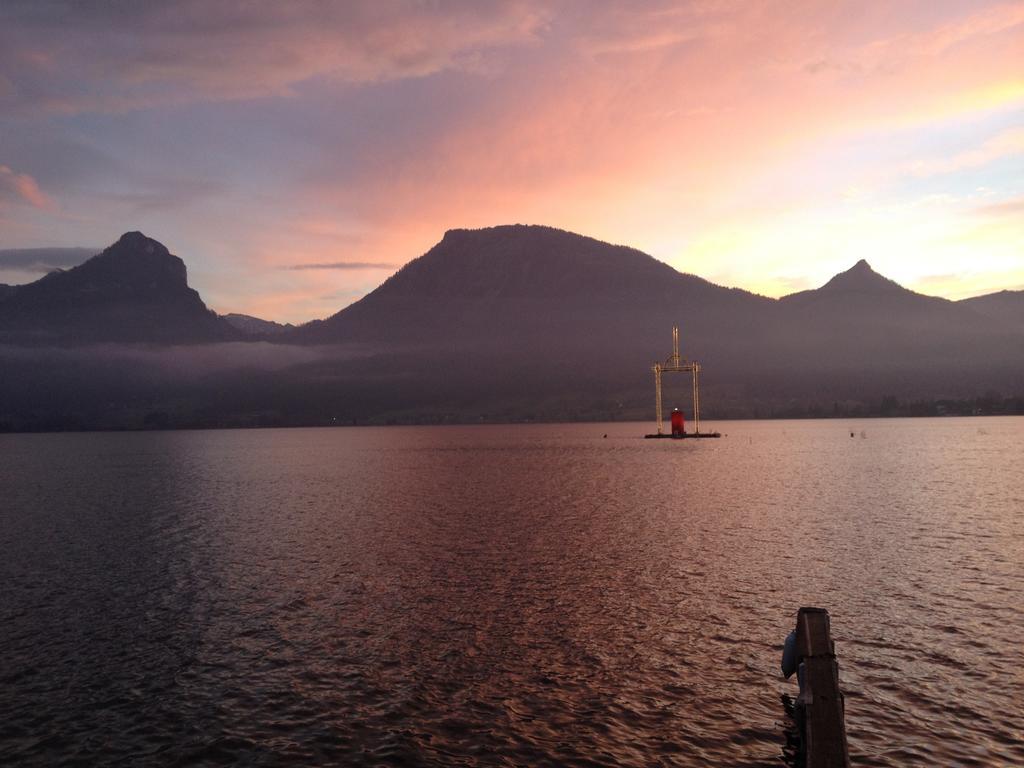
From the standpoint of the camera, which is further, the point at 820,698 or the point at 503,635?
the point at 503,635

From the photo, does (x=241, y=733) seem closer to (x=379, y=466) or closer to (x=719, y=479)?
(x=719, y=479)

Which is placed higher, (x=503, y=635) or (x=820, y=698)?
(x=820, y=698)

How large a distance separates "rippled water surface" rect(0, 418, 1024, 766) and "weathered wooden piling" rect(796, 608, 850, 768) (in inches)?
117

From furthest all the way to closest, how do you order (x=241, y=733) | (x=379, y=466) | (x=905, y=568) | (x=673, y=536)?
(x=379, y=466) < (x=673, y=536) < (x=905, y=568) < (x=241, y=733)

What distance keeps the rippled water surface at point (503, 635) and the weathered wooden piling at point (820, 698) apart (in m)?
2.96

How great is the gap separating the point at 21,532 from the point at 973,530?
81247 millimetres

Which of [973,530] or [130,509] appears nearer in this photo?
[973,530]

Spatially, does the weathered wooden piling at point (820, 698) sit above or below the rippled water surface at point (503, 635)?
above

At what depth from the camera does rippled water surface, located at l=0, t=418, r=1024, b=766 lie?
21344 millimetres

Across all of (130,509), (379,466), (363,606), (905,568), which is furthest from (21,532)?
(379,466)

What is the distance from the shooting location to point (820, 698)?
17.5 metres

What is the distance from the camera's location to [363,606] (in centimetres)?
3631

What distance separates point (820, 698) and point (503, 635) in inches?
632

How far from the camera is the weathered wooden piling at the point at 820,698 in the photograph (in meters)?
17.1
